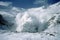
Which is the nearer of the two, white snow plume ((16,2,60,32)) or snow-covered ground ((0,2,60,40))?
snow-covered ground ((0,2,60,40))

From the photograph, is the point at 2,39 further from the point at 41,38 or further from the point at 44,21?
the point at 44,21

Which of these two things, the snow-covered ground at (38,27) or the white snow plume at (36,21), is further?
the white snow plume at (36,21)

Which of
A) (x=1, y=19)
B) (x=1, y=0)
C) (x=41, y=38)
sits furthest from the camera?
(x=1, y=0)

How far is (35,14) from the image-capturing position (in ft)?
18.4

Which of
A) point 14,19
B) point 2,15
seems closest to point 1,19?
point 2,15

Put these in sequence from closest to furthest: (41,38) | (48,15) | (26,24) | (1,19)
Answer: (41,38)
(26,24)
(48,15)
(1,19)

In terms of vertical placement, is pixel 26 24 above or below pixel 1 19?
below

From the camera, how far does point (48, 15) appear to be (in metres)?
5.46

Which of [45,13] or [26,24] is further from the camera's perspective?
[45,13]

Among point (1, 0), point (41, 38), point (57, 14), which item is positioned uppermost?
point (1, 0)

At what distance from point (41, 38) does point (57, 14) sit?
1.73m

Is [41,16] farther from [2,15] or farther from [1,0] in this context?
[1,0]

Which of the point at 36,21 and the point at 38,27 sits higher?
the point at 36,21

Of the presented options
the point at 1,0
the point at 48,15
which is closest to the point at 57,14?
the point at 48,15
